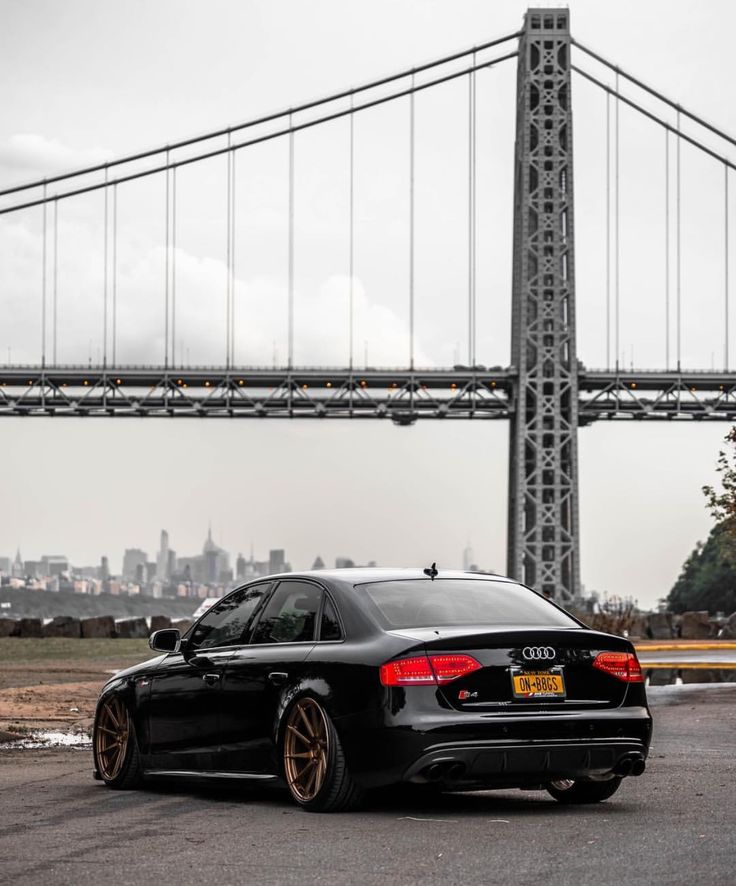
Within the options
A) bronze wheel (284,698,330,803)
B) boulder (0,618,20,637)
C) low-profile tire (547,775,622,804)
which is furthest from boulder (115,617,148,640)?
bronze wheel (284,698,330,803)

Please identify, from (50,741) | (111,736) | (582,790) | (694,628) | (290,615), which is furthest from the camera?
(694,628)

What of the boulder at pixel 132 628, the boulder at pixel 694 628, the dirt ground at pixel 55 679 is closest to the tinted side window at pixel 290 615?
the dirt ground at pixel 55 679

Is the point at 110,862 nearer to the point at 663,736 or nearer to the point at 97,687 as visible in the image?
the point at 663,736

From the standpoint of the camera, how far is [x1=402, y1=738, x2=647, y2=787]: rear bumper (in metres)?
8.60

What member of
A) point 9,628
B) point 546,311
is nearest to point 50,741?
point 9,628

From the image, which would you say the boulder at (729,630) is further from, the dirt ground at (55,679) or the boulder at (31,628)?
the boulder at (31,628)

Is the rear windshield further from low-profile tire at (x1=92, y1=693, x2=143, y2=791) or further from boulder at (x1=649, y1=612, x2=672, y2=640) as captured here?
boulder at (x1=649, y1=612, x2=672, y2=640)

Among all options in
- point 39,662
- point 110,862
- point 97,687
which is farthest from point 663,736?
point 39,662

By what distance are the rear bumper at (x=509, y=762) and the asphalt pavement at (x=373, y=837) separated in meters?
0.22

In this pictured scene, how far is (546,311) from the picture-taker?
7244 centimetres

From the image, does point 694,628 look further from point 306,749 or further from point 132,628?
point 306,749

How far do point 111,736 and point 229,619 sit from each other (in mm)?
1344

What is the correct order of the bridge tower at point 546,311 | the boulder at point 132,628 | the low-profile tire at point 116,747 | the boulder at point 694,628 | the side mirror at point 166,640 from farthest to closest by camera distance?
the bridge tower at point 546,311
the boulder at point 132,628
the boulder at point 694,628
the low-profile tire at point 116,747
the side mirror at point 166,640

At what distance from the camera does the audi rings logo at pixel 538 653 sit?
29.3 ft
